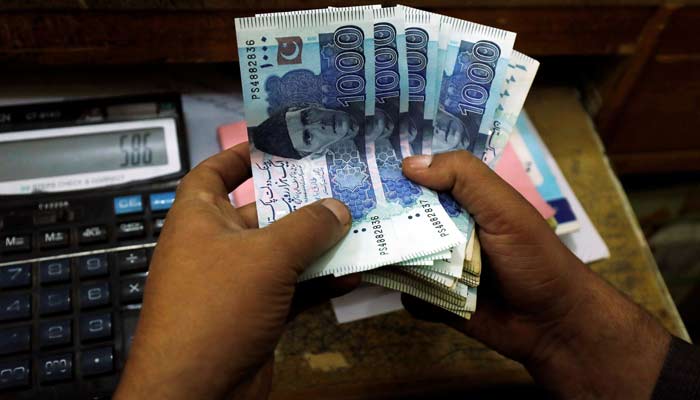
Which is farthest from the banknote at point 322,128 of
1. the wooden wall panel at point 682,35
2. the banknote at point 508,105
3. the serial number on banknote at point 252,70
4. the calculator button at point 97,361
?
the wooden wall panel at point 682,35

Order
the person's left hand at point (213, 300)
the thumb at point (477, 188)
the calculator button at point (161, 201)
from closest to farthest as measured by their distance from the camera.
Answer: the person's left hand at point (213, 300)
the thumb at point (477, 188)
the calculator button at point (161, 201)

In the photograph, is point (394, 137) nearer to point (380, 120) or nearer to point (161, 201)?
point (380, 120)

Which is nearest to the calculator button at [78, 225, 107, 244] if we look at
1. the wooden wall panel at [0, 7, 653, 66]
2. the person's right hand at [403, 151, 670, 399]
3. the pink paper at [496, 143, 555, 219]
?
the wooden wall panel at [0, 7, 653, 66]

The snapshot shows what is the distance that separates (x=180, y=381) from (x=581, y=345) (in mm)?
442

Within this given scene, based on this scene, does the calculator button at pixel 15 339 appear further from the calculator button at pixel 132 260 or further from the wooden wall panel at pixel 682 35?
the wooden wall panel at pixel 682 35

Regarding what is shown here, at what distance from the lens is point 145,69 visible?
800mm

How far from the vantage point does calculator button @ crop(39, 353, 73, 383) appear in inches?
21.3

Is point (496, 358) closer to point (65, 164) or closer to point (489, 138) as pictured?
point (489, 138)

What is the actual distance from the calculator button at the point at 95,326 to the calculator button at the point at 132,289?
0.03m

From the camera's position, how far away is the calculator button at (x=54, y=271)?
0.58 metres

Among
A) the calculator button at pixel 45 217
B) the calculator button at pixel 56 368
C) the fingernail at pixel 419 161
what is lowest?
the calculator button at pixel 56 368

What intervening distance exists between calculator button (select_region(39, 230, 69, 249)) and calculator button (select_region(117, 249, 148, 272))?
6 cm

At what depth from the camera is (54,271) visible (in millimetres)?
586

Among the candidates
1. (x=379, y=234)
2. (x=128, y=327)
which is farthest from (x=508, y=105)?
(x=128, y=327)
